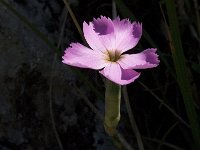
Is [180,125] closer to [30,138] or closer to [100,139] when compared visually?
[100,139]

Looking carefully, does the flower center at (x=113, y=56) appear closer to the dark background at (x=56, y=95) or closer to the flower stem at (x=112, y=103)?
the flower stem at (x=112, y=103)

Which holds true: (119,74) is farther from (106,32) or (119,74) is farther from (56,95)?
(56,95)

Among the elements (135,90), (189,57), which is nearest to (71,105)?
(135,90)

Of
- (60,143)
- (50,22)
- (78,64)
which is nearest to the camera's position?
(78,64)

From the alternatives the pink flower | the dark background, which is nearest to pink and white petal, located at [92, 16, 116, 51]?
the pink flower

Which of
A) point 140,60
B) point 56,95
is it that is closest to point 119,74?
point 140,60

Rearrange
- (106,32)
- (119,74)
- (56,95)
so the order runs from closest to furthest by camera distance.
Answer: (119,74) < (106,32) < (56,95)

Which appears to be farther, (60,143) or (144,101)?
(144,101)

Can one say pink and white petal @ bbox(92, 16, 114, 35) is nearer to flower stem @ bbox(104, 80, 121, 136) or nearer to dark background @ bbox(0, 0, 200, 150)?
flower stem @ bbox(104, 80, 121, 136)
